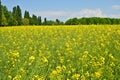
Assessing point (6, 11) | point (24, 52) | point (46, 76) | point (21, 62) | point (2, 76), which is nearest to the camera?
point (2, 76)

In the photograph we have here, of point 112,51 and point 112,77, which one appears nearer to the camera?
point 112,77

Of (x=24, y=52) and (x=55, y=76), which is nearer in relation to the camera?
(x=55, y=76)

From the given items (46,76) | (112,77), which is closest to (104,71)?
(112,77)

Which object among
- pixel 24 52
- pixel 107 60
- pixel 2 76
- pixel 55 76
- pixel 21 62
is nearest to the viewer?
pixel 55 76

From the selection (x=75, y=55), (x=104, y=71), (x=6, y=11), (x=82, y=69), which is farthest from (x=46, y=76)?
(x=6, y=11)

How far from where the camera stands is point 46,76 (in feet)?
22.9

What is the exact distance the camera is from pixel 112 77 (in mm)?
6312

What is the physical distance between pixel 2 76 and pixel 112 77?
2.01 m

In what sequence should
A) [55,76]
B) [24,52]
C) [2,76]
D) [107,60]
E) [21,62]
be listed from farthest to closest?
[24,52]
[107,60]
[21,62]
[2,76]
[55,76]

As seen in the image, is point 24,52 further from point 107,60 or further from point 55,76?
point 55,76

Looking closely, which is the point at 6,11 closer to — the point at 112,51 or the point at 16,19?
the point at 16,19

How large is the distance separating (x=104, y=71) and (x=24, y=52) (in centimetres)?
319

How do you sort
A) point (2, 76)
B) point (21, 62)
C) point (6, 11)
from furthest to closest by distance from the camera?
point (6, 11) < point (21, 62) < point (2, 76)

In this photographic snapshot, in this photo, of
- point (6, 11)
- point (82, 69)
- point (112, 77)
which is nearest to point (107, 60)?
point (82, 69)
